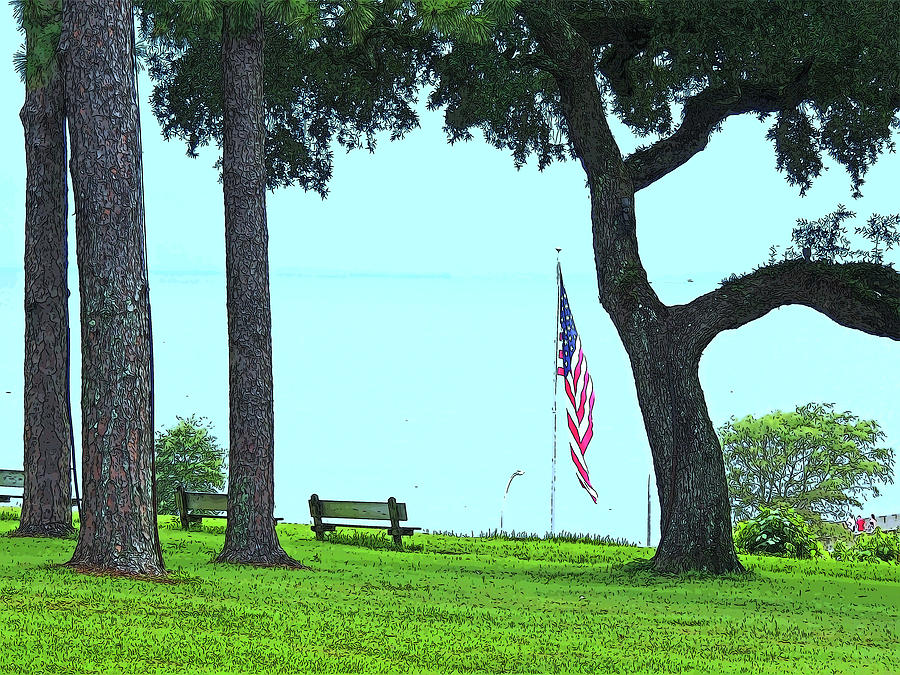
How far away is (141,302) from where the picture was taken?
12242 millimetres

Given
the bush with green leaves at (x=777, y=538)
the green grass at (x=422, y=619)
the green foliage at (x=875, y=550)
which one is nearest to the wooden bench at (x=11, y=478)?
the green grass at (x=422, y=619)

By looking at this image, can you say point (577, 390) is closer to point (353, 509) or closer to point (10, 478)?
point (353, 509)

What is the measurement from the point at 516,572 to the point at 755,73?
954 cm

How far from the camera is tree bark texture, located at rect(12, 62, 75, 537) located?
17156 mm

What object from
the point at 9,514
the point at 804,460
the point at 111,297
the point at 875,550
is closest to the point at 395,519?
the point at 111,297

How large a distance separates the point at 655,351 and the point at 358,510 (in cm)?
625

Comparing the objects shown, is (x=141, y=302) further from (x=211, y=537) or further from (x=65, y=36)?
(x=211, y=537)

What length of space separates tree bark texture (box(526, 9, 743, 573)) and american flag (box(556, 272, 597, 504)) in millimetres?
4474

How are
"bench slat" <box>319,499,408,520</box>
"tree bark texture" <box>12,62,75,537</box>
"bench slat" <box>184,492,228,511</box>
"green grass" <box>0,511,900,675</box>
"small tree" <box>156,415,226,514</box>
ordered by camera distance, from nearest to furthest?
"green grass" <box>0,511,900,675</box>
"tree bark texture" <box>12,62,75,537</box>
"bench slat" <box>319,499,408,520</box>
"bench slat" <box>184,492,228,511</box>
"small tree" <box>156,415,226,514</box>

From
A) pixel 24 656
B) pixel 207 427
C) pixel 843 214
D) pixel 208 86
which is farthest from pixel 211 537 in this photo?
pixel 207 427

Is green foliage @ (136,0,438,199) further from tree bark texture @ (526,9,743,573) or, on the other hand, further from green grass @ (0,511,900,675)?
green grass @ (0,511,900,675)

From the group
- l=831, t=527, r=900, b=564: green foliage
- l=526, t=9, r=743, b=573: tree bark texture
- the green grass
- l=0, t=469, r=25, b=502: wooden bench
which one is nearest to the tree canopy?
l=526, t=9, r=743, b=573: tree bark texture

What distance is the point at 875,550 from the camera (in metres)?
22.6

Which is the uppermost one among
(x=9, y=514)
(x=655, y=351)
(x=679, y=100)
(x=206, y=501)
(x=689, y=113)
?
(x=679, y=100)
